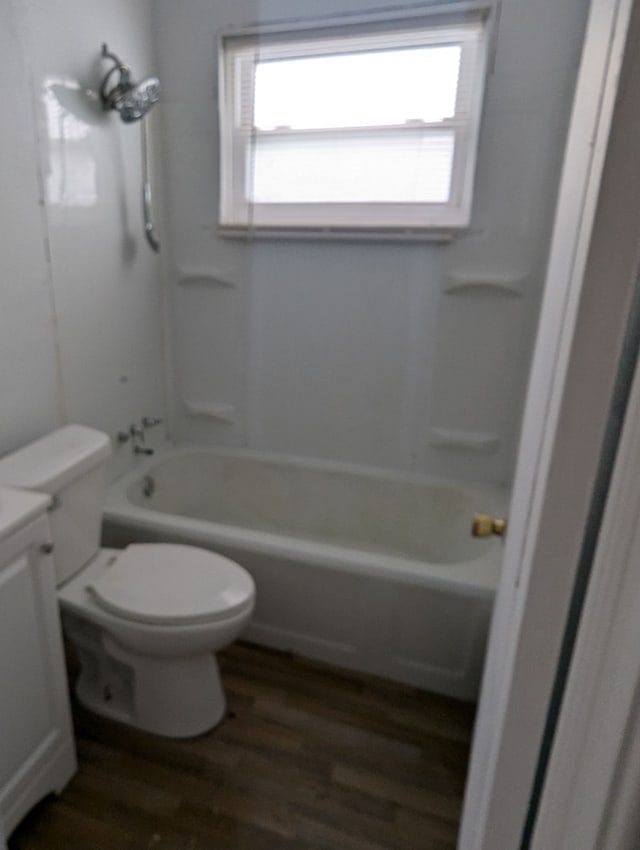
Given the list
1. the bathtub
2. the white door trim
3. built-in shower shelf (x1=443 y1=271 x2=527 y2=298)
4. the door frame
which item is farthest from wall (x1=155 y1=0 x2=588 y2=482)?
the white door trim

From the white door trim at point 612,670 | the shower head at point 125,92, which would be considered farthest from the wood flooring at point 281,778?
the shower head at point 125,92

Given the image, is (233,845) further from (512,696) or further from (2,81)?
(2,81)

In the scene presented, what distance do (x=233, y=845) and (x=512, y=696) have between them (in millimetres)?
1062

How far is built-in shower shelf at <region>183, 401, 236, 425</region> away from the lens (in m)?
2.35

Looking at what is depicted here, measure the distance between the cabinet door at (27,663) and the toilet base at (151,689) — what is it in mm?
220

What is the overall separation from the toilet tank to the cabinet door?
18cm

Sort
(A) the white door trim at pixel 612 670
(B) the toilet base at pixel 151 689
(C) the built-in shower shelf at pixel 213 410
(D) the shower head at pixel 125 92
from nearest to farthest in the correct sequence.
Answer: (A) the white door trim at pixel 612 670 → (B) the toilet base at pixel 151 689 → (D) the shower head at pixel 125 92 → (C) the built-in shower shelf at pixel 213 410

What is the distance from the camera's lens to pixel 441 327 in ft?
6.57

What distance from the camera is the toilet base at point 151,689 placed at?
144 centimetres

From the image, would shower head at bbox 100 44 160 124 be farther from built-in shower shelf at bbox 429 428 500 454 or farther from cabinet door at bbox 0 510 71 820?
built-in shower shelf at bbox 429 428 500 454

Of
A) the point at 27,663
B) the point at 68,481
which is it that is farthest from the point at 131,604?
the point at 68,481

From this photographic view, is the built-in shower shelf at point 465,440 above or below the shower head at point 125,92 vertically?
below

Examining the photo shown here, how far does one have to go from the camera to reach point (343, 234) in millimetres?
1976

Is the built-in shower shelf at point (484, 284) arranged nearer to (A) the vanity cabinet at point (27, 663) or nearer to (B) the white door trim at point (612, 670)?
(A) the vanity cabinet at point (27, 663)
